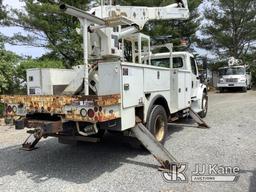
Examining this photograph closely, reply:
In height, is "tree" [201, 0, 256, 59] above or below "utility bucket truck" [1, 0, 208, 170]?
above

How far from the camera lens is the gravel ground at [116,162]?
15.6 ft

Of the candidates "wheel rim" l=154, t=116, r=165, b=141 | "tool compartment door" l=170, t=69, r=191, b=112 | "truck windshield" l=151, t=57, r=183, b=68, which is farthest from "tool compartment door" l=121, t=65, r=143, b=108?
"truck windshield" l=151, t=57, r=183, b=68

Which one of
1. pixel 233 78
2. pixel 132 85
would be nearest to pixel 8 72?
pixel 132 85

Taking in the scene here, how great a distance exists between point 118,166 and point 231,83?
858 inches

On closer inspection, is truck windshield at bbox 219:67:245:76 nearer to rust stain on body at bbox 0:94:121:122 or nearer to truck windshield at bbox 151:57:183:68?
truck windshield at bbox 151:57:183:68

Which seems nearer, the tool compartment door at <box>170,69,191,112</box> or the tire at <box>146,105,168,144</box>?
the tire at <box>146,105,168,144</box>

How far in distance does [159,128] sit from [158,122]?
0.17 meters

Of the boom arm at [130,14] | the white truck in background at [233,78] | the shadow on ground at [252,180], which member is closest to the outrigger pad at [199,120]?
the boom arm at [130,14]

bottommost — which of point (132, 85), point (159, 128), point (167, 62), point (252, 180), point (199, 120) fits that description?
point (252, 180)

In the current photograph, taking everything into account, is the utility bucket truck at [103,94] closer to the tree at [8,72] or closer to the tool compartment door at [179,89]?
the tool compartment door at [179,89]

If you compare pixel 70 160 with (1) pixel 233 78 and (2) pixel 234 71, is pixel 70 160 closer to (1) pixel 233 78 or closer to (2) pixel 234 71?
(1) pixel 233 78

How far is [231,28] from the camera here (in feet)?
109

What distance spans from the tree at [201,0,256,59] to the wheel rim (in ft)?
87.8

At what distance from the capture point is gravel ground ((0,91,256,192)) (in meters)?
4.76
